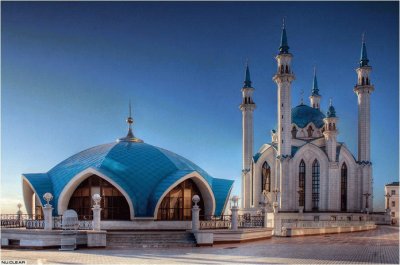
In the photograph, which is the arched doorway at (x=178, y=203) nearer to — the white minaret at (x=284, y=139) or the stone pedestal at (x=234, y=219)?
the stone pedestal at (x=234, y=219)

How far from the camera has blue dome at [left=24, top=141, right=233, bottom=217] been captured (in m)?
25.8

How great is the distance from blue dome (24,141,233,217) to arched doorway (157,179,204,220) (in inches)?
37.8

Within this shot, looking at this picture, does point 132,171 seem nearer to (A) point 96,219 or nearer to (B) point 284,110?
(A) point 96,219

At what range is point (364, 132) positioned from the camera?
185ft

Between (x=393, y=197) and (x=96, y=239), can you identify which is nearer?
(x=96, y=239)

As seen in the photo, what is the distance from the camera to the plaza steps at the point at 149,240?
2019cm

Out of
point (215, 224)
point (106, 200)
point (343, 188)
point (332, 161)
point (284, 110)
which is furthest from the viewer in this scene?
point (343, 188)

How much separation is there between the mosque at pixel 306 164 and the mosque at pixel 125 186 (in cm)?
2318

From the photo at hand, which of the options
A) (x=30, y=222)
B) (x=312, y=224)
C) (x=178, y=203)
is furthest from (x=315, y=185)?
(x=30, y=222)

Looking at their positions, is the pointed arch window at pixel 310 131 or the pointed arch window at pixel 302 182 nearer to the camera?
the pointed arch window at pixel 302 182

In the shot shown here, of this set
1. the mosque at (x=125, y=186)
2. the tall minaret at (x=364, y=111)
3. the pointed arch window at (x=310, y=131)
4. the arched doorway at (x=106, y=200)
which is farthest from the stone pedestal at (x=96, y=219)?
the pointed arch window at (x=310, y=131)

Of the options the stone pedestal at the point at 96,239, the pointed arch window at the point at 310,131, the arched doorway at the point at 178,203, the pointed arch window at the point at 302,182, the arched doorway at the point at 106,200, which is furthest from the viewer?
the pointed arch window at the point at 310,131

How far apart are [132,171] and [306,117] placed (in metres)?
40.5

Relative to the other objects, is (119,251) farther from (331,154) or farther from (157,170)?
(331,154)
